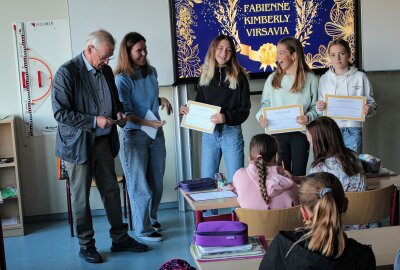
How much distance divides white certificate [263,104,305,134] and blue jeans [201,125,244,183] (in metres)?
0.26

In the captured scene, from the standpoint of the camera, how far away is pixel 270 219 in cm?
268

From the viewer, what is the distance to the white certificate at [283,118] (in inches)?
172

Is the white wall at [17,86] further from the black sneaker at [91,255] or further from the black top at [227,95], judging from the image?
the black sneaker at [91,255]

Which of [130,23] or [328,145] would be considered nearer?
[328,145]

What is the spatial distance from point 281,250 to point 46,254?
9.50 ft

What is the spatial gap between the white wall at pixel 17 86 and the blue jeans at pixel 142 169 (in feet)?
3.64

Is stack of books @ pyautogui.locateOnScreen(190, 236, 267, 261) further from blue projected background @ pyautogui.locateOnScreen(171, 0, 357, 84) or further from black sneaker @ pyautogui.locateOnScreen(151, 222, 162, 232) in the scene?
blue projected background @ pyautogui.locateOnScreen(171, 0, 357, 84)

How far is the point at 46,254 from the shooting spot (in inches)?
173

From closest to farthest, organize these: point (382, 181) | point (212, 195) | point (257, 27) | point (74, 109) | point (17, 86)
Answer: point (212, 195) < point (382, 181) < point (74, 109) < point (17, 86) < point (257, 27)

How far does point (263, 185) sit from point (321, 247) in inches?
39.9

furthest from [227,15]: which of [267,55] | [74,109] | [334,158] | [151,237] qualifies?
[334,158]

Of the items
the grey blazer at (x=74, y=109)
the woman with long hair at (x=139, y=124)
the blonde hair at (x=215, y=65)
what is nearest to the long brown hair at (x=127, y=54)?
the woman with long hair at (x=139, y=124)

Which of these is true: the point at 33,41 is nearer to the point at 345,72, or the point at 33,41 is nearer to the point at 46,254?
the point at 46,254

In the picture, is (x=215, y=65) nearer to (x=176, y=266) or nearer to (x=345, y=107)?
(x=345, y=107)
